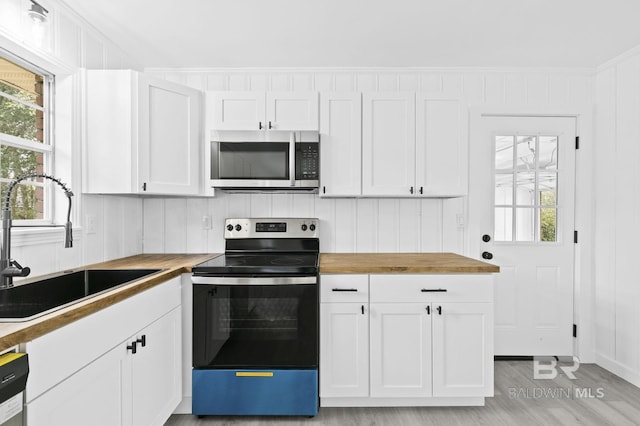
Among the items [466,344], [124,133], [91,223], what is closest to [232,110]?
[124,133]

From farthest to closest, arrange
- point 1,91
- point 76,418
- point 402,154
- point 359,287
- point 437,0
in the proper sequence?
1. point 402,154
2. point 359,287
3. point 437,0
4. point 1,91
5. point 76,418

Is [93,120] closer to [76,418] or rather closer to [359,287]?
[76,418]

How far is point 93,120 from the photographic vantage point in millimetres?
2232

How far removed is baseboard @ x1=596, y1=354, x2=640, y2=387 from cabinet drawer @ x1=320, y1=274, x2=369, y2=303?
6.80 ft

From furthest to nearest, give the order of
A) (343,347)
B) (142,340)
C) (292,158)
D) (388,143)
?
(388,143), (292,158), (343,347), (142,340)

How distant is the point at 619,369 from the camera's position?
2691 millimetres

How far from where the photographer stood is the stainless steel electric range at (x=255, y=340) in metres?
2.12

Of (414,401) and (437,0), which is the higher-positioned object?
(437,0)

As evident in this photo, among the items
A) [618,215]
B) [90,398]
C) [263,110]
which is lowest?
[90,398]

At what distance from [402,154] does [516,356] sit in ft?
6.38

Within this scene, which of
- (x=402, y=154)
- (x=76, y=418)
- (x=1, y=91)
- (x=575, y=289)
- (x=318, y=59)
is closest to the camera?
(x=76, y=418)

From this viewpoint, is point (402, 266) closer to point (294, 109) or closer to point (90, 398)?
point (294, 109)

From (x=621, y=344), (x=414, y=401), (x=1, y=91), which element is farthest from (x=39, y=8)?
(x=621, y=344)

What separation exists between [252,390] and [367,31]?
92.1 inches
